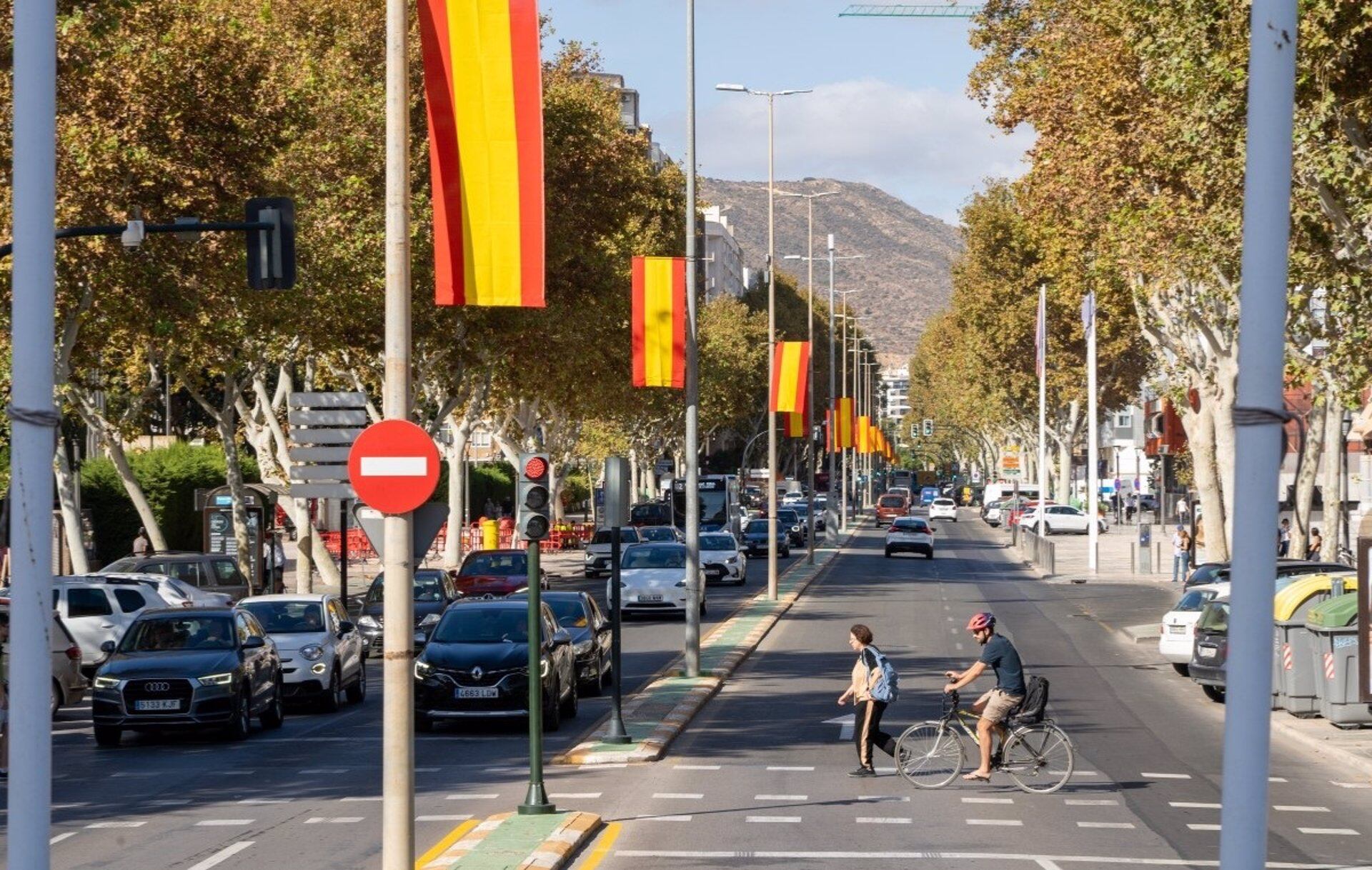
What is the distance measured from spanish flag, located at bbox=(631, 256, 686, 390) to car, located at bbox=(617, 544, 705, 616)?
53.4 feet

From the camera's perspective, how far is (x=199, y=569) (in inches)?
1603

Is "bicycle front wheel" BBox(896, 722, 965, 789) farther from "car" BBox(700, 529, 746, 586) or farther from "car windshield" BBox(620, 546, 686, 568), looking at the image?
"car" BBox(700, 529, 746, 586)

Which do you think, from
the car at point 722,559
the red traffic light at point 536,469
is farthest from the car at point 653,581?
the red traffic light at point 536,469

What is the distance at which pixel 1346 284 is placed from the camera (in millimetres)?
25359

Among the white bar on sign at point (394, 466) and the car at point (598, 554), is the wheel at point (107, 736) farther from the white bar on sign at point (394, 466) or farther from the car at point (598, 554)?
the car at point (598, 554)

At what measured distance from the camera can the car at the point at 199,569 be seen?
39.2 m

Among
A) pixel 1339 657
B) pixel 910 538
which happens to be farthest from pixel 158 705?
pixel 910 538

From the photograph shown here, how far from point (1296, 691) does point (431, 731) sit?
1129 cm

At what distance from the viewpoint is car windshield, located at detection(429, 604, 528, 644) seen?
24.7m

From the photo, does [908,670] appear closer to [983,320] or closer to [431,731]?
[431,731]

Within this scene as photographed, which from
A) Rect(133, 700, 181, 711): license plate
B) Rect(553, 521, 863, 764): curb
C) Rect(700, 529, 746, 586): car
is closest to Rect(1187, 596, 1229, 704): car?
Rect(553, 521, 863, 764): curb

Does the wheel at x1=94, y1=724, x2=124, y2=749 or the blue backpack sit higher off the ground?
the blue backpack

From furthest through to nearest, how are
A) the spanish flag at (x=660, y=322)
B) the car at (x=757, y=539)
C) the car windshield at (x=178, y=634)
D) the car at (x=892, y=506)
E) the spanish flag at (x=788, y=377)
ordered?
the car at (x=892, y=506)
the car at (x=757, y=539)
the spanish flag at (x=788, y=377)
the spanish flag at (x=660, y=322)
the car windshield at (x=178, y=634)

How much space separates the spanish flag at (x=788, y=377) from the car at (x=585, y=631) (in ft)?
63.4
